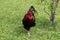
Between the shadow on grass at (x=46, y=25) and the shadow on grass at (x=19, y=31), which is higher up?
the shadow on grass at (x=19, y=31)

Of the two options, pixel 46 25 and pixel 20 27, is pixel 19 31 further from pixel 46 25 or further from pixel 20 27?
pixel 46 25

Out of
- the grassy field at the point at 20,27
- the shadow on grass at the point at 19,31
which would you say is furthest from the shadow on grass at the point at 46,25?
the shadow on grass at the point at 19,31

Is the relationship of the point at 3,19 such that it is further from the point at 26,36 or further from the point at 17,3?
the point at 17,3

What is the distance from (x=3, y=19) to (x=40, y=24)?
1.78m

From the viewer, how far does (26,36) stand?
862cm

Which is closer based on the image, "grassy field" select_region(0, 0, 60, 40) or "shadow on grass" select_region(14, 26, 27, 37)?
"grassy field" select_region(0, 0, 60, 40)

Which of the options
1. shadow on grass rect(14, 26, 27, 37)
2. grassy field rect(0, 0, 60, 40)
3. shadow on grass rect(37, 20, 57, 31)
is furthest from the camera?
shadow on grass rect(37, 20, 57, 31)

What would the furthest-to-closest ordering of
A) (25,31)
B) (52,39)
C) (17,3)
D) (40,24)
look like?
1. (17,3)
2. (40,24)
3. (25,31)
4. (52,39)

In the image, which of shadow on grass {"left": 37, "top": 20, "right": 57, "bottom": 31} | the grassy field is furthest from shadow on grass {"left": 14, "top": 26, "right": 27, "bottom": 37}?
shadow on grass {"left": 37, "top": 20, "right": 57, "bottom": 31}

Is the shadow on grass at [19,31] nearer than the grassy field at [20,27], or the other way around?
the grassy field at [20,27]

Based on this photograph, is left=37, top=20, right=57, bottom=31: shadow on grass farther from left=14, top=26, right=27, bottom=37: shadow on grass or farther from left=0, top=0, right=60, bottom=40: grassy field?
left=14, top=26, right=27, bottom=37: shadow on grass

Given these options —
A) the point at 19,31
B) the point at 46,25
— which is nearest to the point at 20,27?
the point at 19,31

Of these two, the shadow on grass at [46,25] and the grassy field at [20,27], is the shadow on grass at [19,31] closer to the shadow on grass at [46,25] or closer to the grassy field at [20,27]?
the grassy field at [20,27]

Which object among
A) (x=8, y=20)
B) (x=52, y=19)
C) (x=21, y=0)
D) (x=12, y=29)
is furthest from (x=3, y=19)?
(x=21, y=0)
